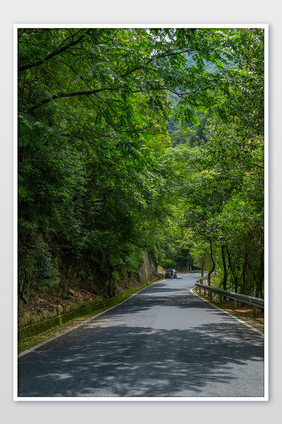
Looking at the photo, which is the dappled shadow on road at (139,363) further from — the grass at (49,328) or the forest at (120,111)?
the forest at (120,111)

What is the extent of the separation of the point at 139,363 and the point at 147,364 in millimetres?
157

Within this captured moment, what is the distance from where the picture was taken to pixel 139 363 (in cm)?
666

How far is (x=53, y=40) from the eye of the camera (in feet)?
20.4

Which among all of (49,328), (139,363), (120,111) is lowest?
(49,328)

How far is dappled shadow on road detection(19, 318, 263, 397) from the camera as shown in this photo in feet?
17.5

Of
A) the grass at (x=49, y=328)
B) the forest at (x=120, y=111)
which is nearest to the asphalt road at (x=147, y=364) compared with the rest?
the grass at (x=49, y=328)

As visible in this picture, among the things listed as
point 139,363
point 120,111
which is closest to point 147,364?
point 139,363

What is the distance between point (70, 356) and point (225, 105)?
5260 mm

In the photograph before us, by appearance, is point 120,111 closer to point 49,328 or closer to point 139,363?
point 139,363

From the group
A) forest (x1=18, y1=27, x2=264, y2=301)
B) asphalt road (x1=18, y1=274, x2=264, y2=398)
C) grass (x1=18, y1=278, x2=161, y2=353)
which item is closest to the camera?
asphalt road (x1=18, y1=274, x2=264, y2=398)

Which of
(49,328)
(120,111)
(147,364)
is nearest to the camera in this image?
(147,364)

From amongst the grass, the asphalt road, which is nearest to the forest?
the grass

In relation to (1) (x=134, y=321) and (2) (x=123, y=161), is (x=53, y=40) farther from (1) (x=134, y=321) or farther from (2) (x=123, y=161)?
(1) (x=134, y=321)

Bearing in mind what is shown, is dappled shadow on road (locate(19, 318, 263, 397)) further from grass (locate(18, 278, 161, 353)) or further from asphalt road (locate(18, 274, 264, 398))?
grass (locate(18, 278, 161, 353))
